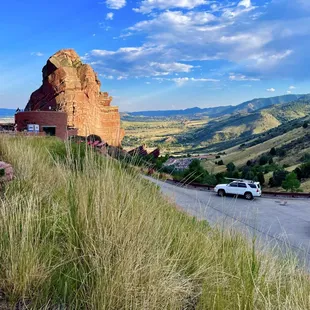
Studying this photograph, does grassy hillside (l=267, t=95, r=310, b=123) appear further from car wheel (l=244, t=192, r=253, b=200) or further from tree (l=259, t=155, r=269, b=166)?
car wheel (l=244, t=192, r=253, b=200)

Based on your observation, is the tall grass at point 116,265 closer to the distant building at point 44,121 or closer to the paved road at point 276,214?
the paved road at point 276,214

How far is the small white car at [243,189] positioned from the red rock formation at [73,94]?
3001cm

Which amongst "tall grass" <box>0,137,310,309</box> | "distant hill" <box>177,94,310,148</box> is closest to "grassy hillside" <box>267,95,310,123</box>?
"distant hill" <box>177,94,310,148</box>

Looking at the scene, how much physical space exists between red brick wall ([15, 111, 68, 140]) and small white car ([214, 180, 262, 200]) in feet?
50.1

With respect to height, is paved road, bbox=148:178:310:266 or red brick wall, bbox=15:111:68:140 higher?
red brick wall, bbox=15:111:68:140

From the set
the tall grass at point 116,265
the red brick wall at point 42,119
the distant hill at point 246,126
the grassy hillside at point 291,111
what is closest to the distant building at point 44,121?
the red brick wall at point 42,119

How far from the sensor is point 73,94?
5644 centimetres

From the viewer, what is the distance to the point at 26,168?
5.42 meters

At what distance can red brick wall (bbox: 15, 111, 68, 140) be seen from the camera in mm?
31625

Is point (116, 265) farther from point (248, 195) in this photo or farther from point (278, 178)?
point (278, 178)

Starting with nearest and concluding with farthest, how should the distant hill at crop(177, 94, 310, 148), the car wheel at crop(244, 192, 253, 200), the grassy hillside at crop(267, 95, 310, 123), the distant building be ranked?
the car wheel at crop(244, 192, 253, 200), the distant building, the distant hill at crop(177, 94, 310, 148), the grassy hillside at crop(267, 95, 310, 123)

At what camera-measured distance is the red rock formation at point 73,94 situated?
55344 millimetres

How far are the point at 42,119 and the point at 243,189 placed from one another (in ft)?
62.5

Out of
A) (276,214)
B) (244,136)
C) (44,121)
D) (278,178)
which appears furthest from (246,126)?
(276,214)
